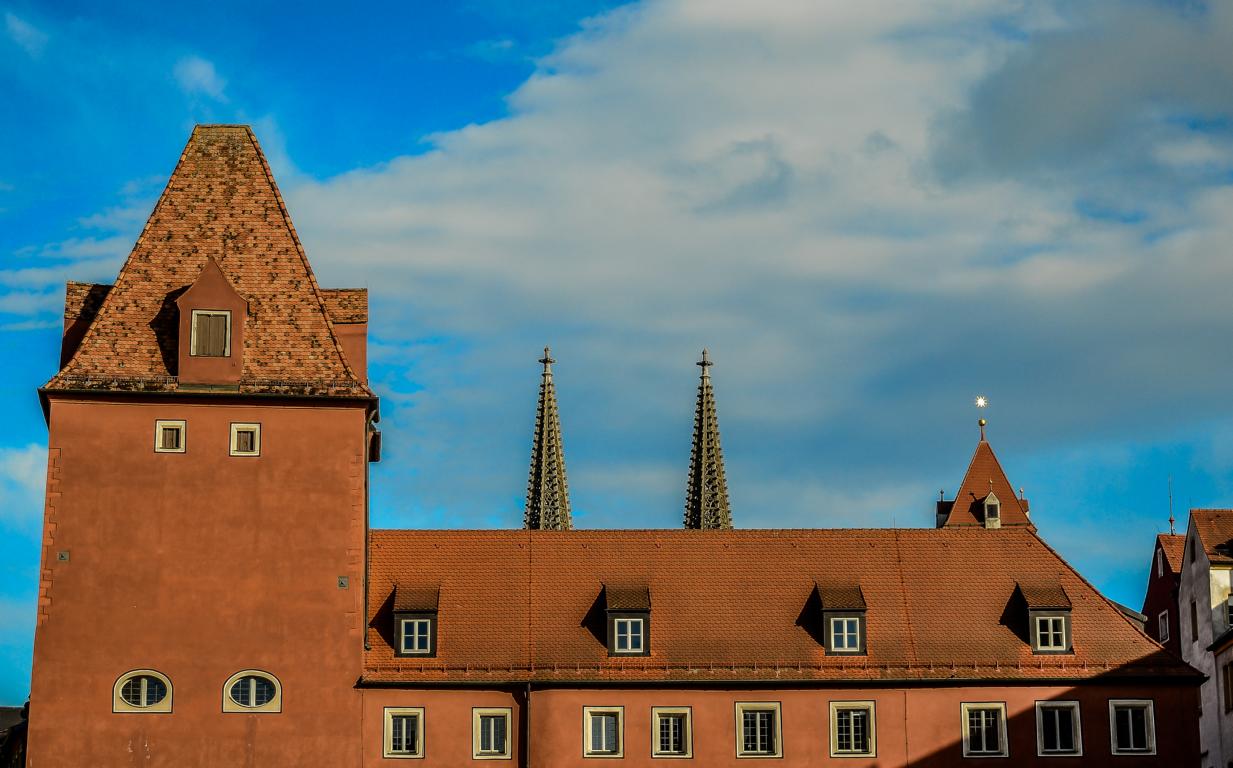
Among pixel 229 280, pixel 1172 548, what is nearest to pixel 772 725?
pixel 229 280

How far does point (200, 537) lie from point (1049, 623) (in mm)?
21887

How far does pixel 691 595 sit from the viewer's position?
200ft

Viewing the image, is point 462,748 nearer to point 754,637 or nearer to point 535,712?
point 535,712

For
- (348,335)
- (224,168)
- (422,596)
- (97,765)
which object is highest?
(224,168)

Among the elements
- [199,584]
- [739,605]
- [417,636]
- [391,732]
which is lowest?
[391,732]

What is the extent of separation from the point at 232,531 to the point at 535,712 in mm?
8849

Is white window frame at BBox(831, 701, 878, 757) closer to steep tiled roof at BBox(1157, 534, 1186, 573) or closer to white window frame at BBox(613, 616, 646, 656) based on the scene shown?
white window frame at BBox(613, 616, 646, 656)

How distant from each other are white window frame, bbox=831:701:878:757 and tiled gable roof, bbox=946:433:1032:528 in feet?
140

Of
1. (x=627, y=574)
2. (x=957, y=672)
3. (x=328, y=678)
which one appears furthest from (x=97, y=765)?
(x=957, y=672)

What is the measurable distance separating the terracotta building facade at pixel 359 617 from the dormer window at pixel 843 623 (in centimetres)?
6

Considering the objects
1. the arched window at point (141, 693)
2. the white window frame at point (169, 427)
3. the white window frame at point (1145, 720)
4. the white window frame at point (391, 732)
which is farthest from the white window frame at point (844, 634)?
the white window frame at point (169, 427)

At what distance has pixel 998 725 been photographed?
5891 centimetres

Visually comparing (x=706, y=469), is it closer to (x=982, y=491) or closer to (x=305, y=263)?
(x=982, y=491)

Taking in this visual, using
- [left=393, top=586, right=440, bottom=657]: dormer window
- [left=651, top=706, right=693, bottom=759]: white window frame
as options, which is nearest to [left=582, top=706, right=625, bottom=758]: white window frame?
[left=651, top=706, right=693, bottom=759]: white window frame
